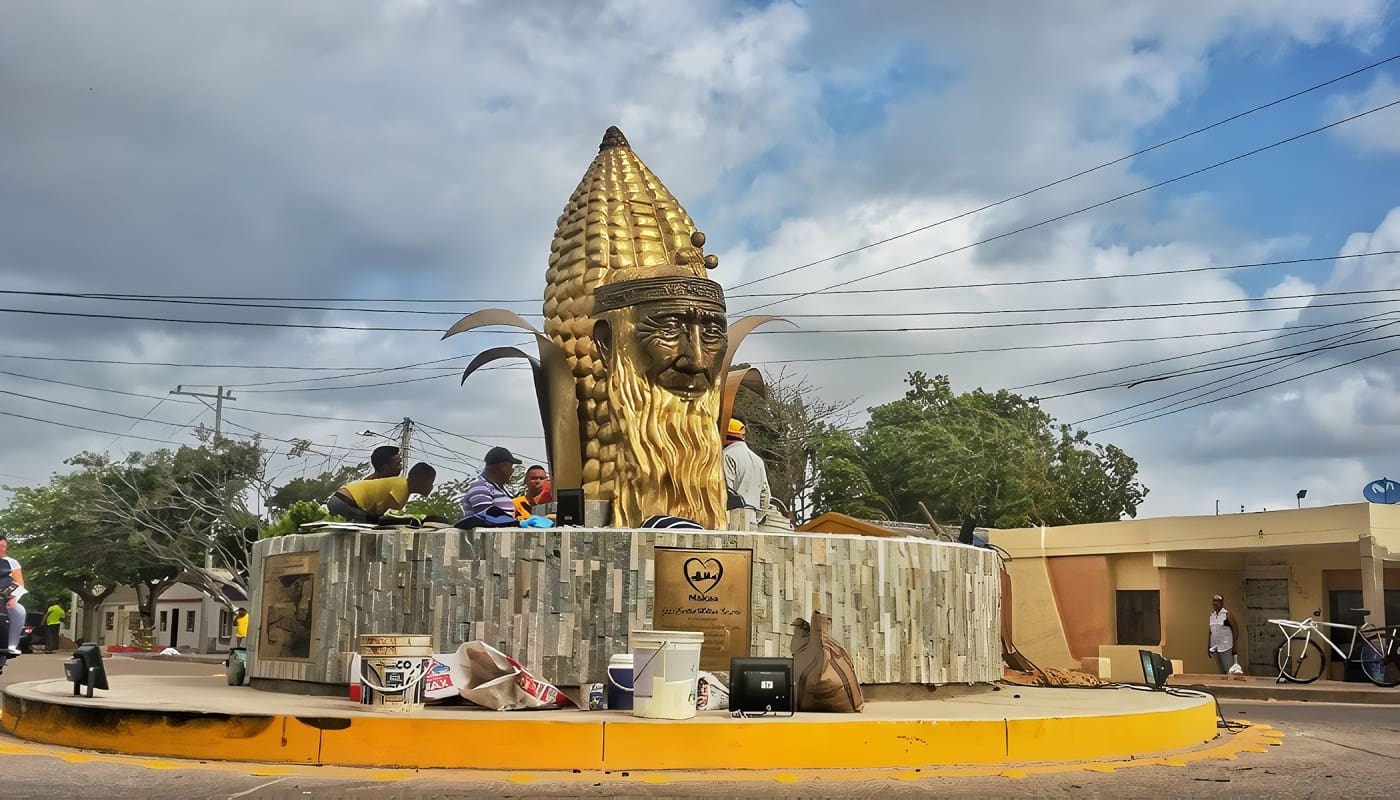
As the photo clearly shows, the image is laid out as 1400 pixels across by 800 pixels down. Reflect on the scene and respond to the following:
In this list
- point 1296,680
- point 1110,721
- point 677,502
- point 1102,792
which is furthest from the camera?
point 1296,680

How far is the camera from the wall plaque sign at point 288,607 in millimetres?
12109

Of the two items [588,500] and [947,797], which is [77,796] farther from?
[588,500]

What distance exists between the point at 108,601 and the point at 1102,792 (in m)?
70.8

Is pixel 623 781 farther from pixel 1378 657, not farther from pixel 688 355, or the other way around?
pixel 1378 657

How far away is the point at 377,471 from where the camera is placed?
1365cm

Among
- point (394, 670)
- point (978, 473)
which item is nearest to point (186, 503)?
point (978, 473)

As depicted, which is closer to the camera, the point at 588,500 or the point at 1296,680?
the point at 588,500

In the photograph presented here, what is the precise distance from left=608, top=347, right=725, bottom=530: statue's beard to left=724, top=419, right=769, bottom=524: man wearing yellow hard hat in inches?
60.4

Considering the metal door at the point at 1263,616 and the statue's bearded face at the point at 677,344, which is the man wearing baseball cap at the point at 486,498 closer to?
the statue's bearded face at the point at 677,344

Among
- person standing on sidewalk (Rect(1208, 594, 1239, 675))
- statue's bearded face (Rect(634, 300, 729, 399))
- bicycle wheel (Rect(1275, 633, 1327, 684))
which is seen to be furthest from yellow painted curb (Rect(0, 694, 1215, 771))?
person standing on sidewalk (Rect(1208, 594, 1239, 675))

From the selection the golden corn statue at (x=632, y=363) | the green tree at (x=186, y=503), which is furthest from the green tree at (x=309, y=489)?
the golden corn statue at (x=632, y=363)

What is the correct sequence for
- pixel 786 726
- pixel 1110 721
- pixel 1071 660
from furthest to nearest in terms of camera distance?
pixel 1071 660 → pixel 1110 721 → pixel 786 726

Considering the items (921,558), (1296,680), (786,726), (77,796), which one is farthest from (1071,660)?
(77,796)

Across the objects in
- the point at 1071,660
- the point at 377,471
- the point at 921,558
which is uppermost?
the point at 377,471
